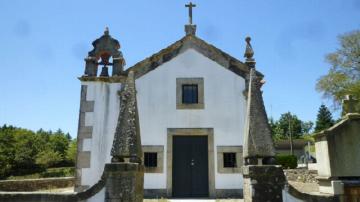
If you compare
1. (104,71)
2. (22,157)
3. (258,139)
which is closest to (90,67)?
(104,71)

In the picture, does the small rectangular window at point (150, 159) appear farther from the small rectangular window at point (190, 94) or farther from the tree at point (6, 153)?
the tree at point (6, 153)

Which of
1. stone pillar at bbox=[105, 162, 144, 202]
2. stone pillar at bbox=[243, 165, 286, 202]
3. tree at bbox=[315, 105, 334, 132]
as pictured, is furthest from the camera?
tree at bbox=[315, 105, 334, 132]

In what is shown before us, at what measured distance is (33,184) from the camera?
56.2 ft

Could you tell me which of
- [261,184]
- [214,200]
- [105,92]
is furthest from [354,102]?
[105,92]

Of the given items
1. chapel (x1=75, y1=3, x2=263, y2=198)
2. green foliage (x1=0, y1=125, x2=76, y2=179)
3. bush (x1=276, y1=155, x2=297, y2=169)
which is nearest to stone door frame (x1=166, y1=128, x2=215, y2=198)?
chapel (x1=75, y1=3, x2=263, y2=198)

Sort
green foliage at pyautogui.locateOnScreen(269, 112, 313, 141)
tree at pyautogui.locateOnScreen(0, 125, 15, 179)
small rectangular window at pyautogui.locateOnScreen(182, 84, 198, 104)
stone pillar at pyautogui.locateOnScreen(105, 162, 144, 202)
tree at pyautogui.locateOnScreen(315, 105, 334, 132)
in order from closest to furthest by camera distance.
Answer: stone pillar at pyautogui.locateOnScreen(105, 162, 144, 202) → small rectangular window at pyautogui.locateOnScreen(182, 84, 198, 104) → tree at pyautogui.locateOnScreen(0, 125, 15, 179) → tree at pyautogui.locateOnScreen(315, 105, 334, 132) → green foliage at pyautogui.locateOnScreen(269, 112, 313, 141)

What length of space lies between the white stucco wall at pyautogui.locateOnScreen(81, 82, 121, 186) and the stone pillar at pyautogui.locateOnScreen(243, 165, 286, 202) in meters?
6.87

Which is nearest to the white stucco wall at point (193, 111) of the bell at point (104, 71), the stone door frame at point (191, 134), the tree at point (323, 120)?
the stone door frame at point (191, 134)

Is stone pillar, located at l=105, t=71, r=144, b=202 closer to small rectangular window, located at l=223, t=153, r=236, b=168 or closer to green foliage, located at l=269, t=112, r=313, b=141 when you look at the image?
small rectangular window, located at l=223, t=153, r=236, b=168

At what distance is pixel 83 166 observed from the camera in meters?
11.9

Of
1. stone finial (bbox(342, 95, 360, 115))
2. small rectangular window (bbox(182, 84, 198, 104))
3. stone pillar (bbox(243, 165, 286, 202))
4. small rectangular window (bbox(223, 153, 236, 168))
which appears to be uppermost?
small rectangular window (bbox(182, 84, 198, 104))

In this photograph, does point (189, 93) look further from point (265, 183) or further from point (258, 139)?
point (265, 183)

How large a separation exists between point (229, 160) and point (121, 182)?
6249mm

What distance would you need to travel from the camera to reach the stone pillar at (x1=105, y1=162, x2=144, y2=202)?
6.68 m
